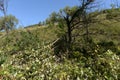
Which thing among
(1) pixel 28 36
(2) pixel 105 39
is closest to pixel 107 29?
(2) pixel 105 39

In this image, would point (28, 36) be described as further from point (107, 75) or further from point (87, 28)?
point (107, 75)

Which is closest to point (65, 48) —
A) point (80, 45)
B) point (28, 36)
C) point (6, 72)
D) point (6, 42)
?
point (80, 45)

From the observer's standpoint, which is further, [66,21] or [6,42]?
[6,42]

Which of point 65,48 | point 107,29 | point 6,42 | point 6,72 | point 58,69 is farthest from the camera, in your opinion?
point 6,42

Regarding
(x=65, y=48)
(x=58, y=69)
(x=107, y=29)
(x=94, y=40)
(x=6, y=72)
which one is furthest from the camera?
(x=107, y=29)

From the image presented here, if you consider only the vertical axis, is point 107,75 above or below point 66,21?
below

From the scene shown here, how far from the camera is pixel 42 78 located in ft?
25.0

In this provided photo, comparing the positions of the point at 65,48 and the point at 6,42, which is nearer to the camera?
the point at 65,48

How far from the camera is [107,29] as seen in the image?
18.2m

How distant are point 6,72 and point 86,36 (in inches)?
410

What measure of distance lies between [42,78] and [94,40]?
976 cm

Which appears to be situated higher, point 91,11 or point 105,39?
point 91,11

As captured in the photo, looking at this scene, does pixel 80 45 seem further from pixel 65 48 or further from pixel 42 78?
pixel 42 78

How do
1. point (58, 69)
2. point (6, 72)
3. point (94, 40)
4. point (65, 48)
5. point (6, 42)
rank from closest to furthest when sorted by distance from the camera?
point (6, 72), point (58, 69), point (65, 48), point (94, 40), point (6, 42)
